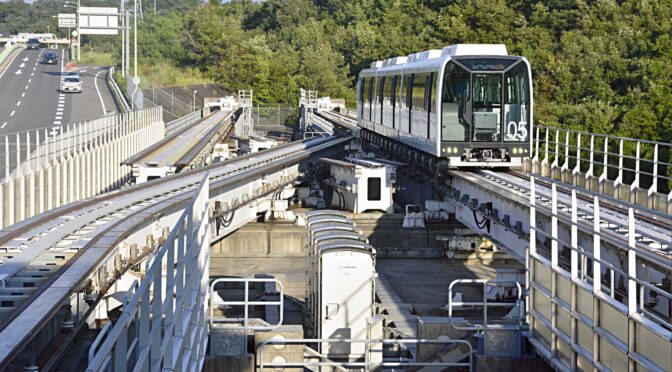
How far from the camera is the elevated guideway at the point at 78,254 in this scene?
816cm

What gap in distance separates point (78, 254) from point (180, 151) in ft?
85.0

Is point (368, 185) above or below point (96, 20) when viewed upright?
below

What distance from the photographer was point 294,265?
1319 inches

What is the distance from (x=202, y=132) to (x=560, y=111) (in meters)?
19.2

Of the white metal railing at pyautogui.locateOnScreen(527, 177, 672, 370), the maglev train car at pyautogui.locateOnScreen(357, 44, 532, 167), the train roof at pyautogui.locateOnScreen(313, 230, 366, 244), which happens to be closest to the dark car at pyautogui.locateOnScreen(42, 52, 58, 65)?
the maglev train car at pyautogui.locateOnScreen(357, 44, 532, 167)

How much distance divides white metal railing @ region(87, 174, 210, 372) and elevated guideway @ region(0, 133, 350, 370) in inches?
14.5

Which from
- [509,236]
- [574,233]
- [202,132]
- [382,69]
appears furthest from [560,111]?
[574,233]

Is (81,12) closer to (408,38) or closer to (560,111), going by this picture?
(408,38)

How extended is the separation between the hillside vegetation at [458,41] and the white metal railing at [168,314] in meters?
44.6

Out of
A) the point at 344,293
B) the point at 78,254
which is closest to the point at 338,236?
the point at 344,293

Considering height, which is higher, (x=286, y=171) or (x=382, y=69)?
(x=382, y=69)

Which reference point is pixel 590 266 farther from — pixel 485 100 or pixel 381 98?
pixel 381 98

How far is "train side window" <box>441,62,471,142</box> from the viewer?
27.0 m

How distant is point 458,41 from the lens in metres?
82.3
